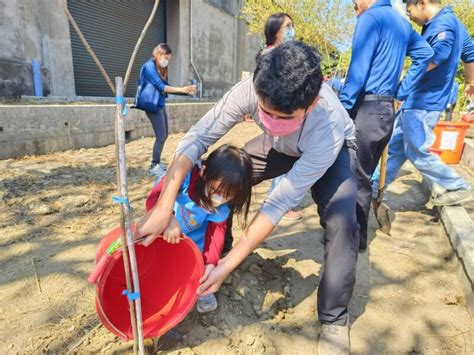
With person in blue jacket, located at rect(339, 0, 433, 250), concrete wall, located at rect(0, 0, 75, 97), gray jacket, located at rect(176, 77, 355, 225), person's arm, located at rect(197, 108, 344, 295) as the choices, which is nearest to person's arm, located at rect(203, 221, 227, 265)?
person's arm, located at rect(197, 108, 344, 295)

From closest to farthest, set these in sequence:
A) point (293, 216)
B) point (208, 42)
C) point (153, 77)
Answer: point (293, 216) < point (153, 77) < point (208, 42)

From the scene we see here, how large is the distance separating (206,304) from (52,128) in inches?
163

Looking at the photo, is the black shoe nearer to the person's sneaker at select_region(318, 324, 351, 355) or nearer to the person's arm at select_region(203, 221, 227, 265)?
the person's sneaker at select_region(318, 324, 351, 355)

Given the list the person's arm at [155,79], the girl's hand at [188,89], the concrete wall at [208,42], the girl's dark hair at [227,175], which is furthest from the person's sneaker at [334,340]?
the concrete wall at [208,42]

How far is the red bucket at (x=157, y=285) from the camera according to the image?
1.52 metres

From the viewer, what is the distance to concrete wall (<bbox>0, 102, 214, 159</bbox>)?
14.7 ft

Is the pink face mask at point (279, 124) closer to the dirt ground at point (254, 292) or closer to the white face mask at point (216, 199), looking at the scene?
the white face mask at point (216, 199)

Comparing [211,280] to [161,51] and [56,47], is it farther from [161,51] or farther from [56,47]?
[56,47]

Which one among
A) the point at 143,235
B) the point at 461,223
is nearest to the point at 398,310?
the point at 461,223

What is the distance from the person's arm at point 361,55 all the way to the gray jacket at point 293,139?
2.22ft

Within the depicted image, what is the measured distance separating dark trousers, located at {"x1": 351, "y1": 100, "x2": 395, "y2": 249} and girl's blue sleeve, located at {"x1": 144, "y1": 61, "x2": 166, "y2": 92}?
254cm

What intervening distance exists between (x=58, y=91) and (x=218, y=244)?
6.71 meters

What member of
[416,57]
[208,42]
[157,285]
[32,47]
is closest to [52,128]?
[32,47]

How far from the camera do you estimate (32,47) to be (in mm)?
6562
